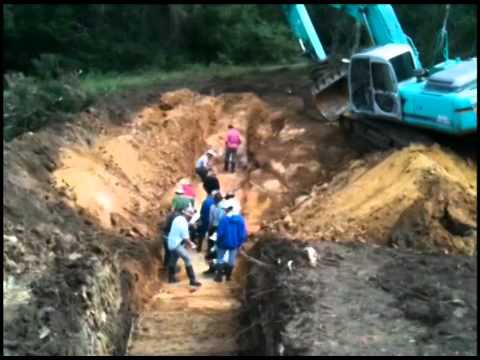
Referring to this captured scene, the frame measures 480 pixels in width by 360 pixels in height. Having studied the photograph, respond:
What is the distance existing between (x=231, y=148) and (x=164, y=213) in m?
4.09

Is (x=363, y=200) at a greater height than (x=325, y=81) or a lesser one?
lesser

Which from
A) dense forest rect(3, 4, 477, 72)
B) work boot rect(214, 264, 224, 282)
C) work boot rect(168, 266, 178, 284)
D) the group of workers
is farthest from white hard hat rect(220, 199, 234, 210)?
dense forest rect(3, 4, 477, 72)

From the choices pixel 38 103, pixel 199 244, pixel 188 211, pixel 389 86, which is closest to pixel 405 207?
pixel 188 211

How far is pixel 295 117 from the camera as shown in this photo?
79.2ft

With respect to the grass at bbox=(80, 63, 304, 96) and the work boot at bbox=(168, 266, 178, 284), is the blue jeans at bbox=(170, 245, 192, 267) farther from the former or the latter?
the grass at bbox=(80, 63, 304, 96)

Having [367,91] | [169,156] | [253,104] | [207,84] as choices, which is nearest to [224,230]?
[367,91]

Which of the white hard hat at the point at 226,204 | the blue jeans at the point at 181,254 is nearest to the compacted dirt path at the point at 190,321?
the blue jeans at the point at 181,254

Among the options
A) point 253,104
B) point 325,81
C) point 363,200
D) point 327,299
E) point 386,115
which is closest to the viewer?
point 327,299

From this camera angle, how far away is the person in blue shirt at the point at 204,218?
Result: 55.1ft

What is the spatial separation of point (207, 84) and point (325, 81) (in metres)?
7.03

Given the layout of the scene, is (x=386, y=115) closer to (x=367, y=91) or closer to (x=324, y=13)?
(x=367, y=91)

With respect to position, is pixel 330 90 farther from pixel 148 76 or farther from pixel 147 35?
pixel 147 35

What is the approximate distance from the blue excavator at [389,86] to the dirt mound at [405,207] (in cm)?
97

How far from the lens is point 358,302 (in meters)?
11.7
